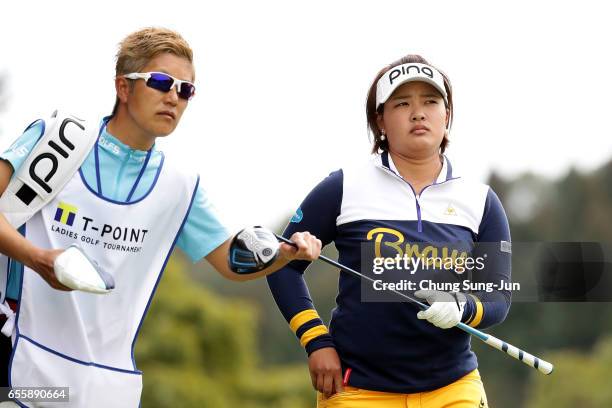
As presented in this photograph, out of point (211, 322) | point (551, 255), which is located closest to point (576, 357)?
point (211, 322)

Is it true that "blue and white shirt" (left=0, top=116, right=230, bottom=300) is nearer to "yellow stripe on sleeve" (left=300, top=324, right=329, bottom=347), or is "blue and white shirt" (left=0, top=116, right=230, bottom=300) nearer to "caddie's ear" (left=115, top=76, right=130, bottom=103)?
"caddie's ear" (left=115, top=76, right=130, bottom=103)

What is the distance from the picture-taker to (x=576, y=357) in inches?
2120

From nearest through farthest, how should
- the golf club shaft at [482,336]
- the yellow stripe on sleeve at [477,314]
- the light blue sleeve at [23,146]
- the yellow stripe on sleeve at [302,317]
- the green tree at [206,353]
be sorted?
1. the light blue sleeve at [23,146]
2. the golf club shaft at [482,336]
3. the yellow stripe on sleeve at [477,314]
4. the yellow stripe on sleeve at [302,317]
5. the green tree at [206,353]

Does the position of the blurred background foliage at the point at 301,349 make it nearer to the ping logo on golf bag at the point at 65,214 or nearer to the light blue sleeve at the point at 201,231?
the light blue sleeve at the point at 201,231

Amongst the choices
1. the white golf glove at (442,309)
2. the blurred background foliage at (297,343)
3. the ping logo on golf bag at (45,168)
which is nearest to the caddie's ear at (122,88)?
the ping logo on golf bag at (45,168)

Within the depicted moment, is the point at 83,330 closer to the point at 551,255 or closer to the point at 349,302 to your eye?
the point at 349,302

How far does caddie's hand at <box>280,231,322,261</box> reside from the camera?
17.6 feet

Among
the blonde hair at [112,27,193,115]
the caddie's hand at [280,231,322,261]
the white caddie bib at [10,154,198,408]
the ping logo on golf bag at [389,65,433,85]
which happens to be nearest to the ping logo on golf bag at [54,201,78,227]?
the white caddie bib at [10,154,198,408]

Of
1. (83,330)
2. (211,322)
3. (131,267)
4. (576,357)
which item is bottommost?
(83,330)

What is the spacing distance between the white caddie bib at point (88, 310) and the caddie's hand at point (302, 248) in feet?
2.13

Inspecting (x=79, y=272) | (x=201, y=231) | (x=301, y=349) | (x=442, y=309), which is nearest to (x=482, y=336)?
(x=442, y=309)

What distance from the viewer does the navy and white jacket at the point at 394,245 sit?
5.64 meters

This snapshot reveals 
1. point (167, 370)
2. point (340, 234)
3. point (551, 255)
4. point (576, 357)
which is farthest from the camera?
point (576, 357)

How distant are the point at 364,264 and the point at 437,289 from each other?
39 centimetres
